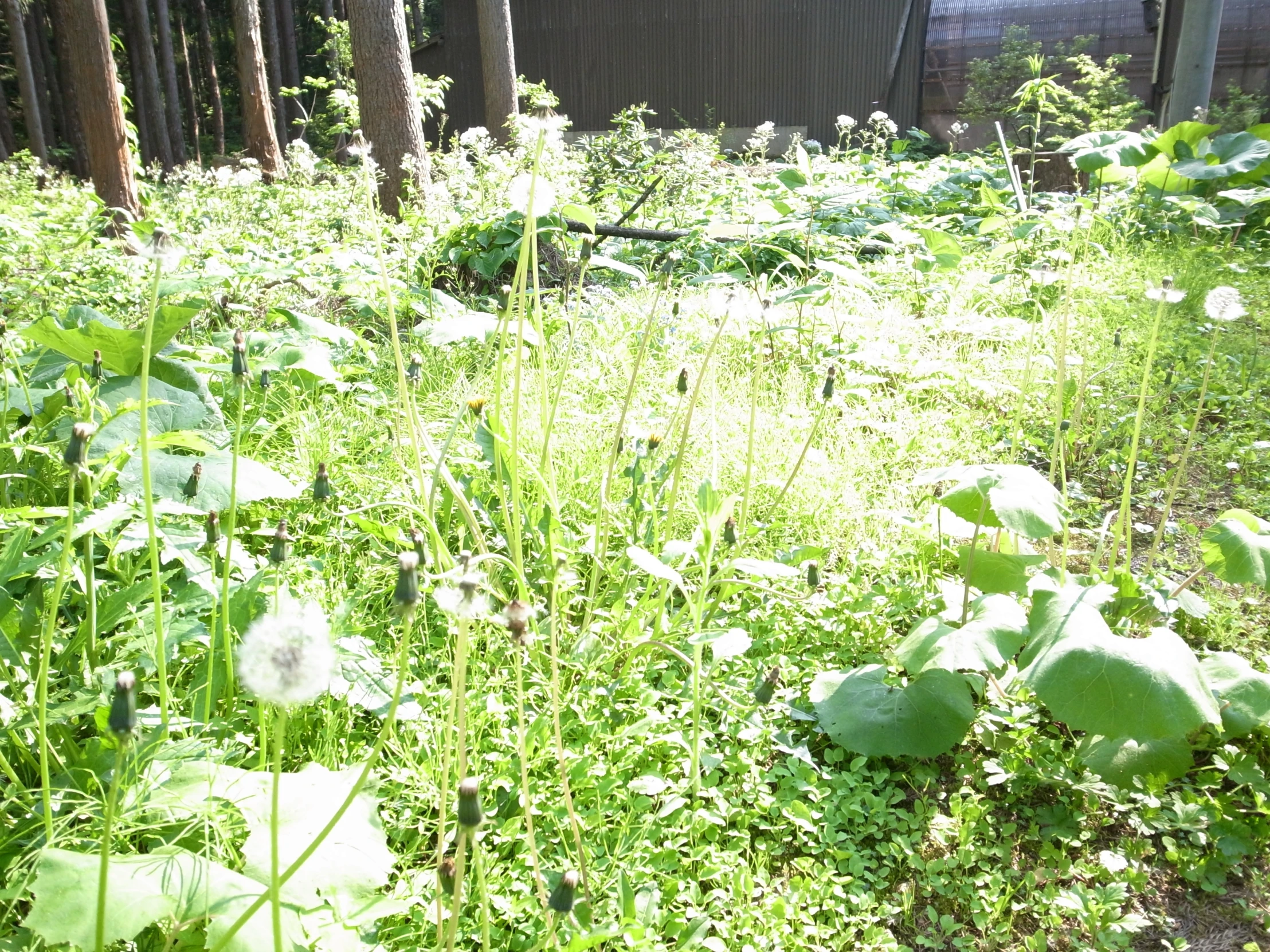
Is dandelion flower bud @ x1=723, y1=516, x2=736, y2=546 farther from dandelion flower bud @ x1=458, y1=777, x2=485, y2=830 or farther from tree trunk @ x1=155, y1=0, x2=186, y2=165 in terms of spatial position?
tree trunk @ x1=155, y1=0, x2=186, y2=165

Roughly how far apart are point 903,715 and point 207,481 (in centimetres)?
133

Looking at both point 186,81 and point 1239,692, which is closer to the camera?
point 1239,692

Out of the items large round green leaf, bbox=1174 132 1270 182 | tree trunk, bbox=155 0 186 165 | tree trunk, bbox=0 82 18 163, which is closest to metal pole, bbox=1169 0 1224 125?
large round green leaf, bbox=1174 132 1270 182

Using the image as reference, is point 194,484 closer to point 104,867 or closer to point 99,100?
point 104,867

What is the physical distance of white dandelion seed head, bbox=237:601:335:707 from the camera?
675 millimetres

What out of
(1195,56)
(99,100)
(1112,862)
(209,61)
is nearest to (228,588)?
(1112,862)

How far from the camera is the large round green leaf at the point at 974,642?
4.98ft

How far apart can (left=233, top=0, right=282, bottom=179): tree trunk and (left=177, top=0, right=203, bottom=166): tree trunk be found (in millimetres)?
7743

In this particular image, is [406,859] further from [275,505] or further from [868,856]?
[275,505]

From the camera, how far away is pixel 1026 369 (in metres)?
2.36

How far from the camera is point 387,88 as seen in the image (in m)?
6.19

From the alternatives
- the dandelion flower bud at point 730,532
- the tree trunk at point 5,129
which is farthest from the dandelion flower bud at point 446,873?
the tree trunk at point 5,129

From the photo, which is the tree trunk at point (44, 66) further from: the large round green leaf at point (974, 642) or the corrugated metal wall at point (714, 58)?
the large round green leaf at point (974, 642)

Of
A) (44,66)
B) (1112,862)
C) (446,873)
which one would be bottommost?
(1112,862)
